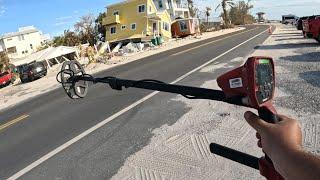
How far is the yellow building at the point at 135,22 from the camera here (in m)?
67.6

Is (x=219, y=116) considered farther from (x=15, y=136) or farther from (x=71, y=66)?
(x=71, y=66)

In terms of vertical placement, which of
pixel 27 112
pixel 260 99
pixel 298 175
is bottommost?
pixel 27 112

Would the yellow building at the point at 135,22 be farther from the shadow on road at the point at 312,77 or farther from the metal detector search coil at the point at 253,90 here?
the metal detector search coil at the point at 253,90

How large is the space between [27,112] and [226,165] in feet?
34.5

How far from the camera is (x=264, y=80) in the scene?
1524 millimetres

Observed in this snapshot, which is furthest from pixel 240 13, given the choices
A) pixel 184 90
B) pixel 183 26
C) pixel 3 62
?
pixel 184 90

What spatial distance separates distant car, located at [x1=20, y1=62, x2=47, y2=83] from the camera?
1277 inches

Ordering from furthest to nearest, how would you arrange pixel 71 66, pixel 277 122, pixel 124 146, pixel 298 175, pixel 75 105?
pixel 75 105 → pixel 124 146 → pixel 71 66 → pixel 277 122 → pixel 298 175

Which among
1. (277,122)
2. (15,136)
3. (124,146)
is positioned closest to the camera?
(277,122)

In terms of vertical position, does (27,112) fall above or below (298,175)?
below

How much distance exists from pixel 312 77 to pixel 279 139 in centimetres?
1246

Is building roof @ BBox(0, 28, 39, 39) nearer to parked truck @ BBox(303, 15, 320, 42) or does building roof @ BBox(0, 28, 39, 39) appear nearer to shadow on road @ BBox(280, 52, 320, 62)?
parked truck @ BBox(303, 15, 320, 42)

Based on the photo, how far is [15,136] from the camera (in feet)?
37.4

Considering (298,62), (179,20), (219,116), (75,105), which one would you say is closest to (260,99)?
(219,116)
